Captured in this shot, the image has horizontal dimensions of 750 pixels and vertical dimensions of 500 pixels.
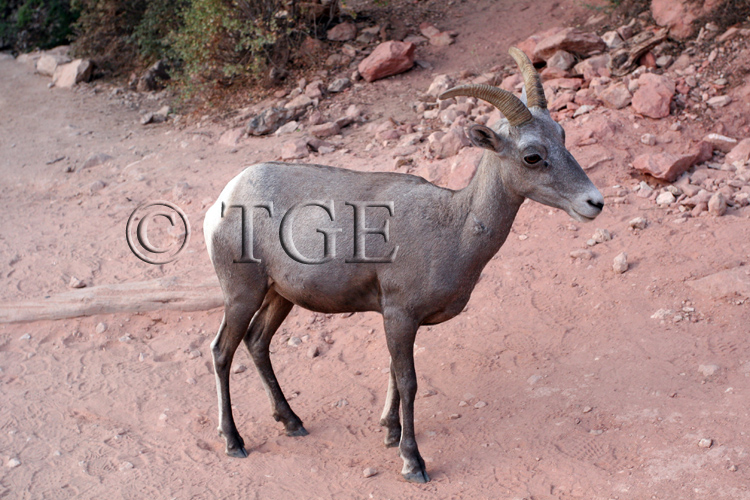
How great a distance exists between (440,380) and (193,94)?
940 cm

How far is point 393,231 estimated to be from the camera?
16.3ft

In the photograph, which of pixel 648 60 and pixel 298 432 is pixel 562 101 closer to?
pixel 648 60

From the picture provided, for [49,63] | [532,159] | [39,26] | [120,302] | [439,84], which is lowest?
[439,84]

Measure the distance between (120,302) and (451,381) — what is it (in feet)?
12.9

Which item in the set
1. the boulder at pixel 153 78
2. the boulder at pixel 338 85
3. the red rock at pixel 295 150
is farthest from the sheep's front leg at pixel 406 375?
the boulder at pixel 153 78

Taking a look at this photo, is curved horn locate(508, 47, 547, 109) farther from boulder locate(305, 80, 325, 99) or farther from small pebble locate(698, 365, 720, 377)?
boulder locate(305, 80, 325, 99)

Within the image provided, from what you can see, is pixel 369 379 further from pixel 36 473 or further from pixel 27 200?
pixel 27 200

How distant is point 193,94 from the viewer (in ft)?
44.5

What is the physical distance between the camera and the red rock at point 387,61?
12156mm

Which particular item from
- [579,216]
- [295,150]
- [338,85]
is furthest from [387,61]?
[579,216]

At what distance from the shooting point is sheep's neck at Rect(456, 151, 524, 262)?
4.72 meters

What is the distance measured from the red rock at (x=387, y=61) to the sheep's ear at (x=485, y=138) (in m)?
8.05

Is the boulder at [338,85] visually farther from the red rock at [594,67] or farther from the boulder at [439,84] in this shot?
the red rock at [594,67]

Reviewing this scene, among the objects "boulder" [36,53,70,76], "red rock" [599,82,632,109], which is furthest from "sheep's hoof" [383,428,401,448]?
"boulder" [36,53,70,76]
